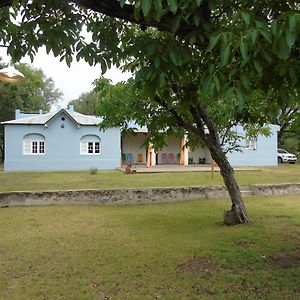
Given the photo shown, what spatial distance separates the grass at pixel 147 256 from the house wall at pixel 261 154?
23573 millimetres

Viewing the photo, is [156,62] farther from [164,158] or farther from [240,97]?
[164,158]

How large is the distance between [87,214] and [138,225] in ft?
6.67

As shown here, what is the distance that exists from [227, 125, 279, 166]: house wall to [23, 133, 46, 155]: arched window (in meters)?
15.9

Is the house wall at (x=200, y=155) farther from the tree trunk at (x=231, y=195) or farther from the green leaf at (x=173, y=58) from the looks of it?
the green leaf at (x=173, y=58)

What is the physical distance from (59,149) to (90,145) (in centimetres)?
236

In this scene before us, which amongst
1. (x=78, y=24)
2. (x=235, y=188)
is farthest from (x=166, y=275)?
(x=235, y=188)

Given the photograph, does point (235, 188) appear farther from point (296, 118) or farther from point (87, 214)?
point (87, 214)

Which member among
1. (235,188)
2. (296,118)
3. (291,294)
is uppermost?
(296,118)

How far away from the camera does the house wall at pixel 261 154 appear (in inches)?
1332

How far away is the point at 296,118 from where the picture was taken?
745 cm

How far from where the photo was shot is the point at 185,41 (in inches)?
116

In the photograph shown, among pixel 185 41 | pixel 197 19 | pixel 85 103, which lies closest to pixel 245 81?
pixel 197 19

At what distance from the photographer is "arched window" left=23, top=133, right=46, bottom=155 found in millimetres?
29234

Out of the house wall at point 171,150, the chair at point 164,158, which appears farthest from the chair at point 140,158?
the chair at point 164,158
